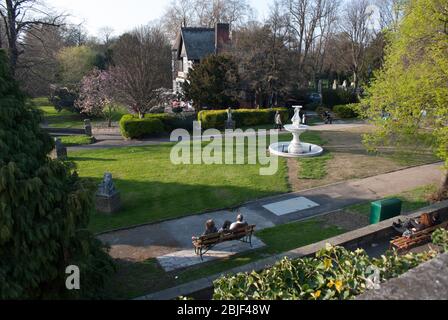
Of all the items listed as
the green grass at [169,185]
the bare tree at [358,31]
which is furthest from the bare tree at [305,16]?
the green grass at [169,185]

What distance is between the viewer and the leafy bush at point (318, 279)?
13.4 ft

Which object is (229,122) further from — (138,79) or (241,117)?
(138,79)

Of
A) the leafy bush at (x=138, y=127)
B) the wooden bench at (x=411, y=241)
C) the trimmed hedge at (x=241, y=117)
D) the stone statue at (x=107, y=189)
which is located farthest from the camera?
the trimmed hedge at (x=241, y=117)

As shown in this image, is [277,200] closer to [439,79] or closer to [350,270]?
[439,79]

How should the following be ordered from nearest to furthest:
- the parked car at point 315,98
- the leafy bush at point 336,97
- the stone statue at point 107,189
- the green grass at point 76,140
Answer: the stone statue at point 107,189, the green grass at point 76,140, the leafy bush at point 336,97, the parked car at point 315,98

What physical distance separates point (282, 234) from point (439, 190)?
5954mm

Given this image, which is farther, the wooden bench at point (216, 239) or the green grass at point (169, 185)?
the green grass at point (169, 185)

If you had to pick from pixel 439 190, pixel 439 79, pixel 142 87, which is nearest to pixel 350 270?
pixel 439 79

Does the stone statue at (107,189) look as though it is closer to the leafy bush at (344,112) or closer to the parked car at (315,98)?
the leafy bush at (344,112)

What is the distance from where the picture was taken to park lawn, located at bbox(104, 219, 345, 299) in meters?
8.45

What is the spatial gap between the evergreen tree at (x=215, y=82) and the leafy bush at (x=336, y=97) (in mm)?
12437

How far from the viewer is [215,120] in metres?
29.9
